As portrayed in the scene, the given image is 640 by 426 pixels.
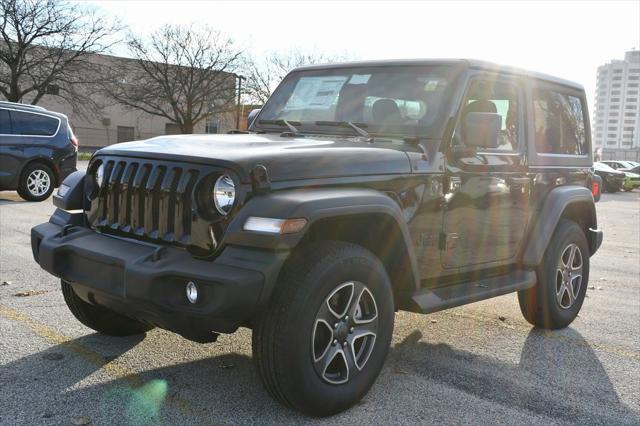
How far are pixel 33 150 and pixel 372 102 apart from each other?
9.84 metres

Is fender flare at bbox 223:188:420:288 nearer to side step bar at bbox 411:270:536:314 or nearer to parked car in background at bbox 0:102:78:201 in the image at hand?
side step bar at bbox 411:270:536:314

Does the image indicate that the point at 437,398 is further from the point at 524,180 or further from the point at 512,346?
the point at 524,180

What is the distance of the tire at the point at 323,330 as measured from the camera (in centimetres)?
290

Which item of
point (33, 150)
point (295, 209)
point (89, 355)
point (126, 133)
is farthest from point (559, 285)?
point (126, 133)

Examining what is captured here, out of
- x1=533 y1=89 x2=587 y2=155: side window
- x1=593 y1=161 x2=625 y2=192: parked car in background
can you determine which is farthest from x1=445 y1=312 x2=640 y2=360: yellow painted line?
x1=593 y1=161 x2=625 y2=192: parked car in background

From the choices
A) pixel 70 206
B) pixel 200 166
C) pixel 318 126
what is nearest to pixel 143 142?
pixel 70 206

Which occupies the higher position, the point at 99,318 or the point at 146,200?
the point at 146,200

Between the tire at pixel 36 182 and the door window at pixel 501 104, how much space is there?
10.3 m

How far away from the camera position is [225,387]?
347 cm

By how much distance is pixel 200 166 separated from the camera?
3008 millimetres

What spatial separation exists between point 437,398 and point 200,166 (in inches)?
69.6

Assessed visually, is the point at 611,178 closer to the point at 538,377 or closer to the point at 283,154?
the point at 538,377

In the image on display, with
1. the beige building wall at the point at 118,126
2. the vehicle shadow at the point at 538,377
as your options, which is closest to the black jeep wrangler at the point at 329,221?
the vehicle shadow at the point at 538,377

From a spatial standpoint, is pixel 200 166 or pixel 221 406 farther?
pixel 221 406
